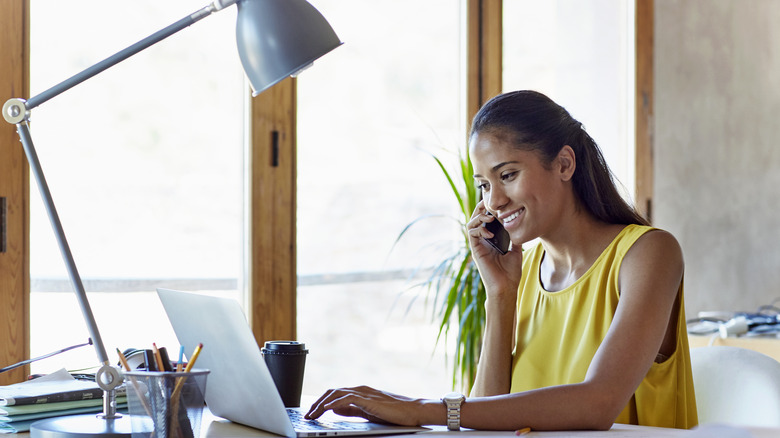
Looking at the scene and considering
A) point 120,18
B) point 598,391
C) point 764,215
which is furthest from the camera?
point 764,215

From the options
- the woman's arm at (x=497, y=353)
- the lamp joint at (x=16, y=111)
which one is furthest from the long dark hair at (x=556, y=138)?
the lamp joint at (x=16, y=111)

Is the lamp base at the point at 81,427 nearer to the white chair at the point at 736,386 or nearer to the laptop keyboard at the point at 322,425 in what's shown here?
the laptop keyboard at the point at 322,425

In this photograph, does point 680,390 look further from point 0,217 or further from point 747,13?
point 747,13

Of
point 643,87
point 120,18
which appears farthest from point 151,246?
point 643,87

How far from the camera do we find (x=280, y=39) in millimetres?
1298

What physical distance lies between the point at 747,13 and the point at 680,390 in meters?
3.16

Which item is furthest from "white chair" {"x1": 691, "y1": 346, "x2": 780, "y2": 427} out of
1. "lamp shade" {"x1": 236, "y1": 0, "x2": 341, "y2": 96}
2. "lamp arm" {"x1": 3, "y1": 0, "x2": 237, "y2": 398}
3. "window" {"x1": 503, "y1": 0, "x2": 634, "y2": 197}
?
"window" {"x1": 503, "y1": 0, "x2": 634, "y2": 197}

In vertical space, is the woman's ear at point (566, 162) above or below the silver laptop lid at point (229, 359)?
above

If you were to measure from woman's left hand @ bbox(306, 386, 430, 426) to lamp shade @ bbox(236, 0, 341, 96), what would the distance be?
486 millimetres

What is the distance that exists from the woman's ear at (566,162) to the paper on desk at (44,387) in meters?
0.98

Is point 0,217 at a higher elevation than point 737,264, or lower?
higher

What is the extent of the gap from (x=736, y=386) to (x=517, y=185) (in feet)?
1.82

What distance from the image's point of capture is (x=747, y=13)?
→ 418 cm

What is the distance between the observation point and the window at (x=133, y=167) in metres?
2.16
